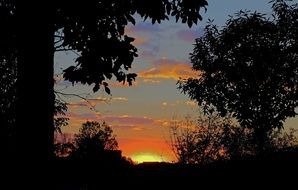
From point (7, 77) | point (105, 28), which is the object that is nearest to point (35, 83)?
point (105, 28)

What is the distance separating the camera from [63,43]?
46.4 feet

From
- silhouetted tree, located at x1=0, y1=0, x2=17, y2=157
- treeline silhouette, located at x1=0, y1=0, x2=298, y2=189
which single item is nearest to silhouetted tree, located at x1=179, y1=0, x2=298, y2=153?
treeline silhouette, located at x1=0, y1=0, x2=298, y2=189

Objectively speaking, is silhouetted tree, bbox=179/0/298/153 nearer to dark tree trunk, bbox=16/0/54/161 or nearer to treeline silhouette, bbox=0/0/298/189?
treeline silhouette, bbox=0/0/298/189

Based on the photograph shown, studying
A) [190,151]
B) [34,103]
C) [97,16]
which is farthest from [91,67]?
[190,151]

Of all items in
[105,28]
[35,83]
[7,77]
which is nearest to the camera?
[35,83]

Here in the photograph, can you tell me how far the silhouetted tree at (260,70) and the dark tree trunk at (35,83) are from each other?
111 ft

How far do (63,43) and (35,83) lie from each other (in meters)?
5.11

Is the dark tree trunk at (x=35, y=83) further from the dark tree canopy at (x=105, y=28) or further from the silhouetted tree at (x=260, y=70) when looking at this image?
the silhouetted tree at (x=260, y=70)

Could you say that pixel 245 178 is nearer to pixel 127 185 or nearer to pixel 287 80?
pixel 127 185

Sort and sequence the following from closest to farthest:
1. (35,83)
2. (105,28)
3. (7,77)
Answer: (35,83)
(105,28)
(7,77)

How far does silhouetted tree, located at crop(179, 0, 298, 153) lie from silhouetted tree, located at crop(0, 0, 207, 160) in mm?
29055

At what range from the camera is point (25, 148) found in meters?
9.15

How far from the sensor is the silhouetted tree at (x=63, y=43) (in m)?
9.21

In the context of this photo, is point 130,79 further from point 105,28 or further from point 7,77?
point 7,77
